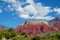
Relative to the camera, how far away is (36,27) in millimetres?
137875

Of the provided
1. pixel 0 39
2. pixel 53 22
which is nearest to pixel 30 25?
pixel 53 22

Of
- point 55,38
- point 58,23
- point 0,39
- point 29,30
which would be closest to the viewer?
point 55,38

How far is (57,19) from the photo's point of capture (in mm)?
151375

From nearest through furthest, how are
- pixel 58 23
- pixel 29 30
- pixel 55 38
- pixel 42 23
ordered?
1. pixel 55 38
2. pixel 29 30
3. pixel 42 23
4. pixel 58 23

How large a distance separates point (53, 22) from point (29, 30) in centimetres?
3008

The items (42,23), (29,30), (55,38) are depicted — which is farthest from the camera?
(42,23)

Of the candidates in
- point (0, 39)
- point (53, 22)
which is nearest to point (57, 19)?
point (53, 22)

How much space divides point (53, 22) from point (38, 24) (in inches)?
757

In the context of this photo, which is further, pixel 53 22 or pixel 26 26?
pixel 53 22

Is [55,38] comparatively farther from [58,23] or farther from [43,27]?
[58,23]

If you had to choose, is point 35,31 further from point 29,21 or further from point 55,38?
point 55,38

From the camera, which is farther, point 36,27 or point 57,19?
point 57,19

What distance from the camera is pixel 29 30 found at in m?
130

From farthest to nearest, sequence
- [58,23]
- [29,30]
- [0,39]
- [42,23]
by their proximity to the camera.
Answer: [58,23] → [42,23] → [29,30] → [0,39]
